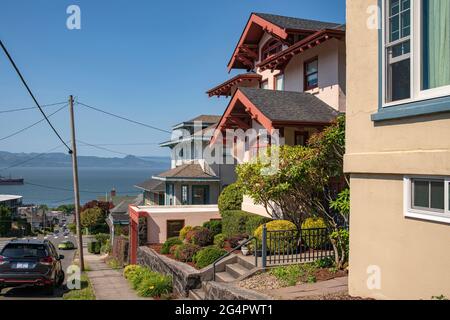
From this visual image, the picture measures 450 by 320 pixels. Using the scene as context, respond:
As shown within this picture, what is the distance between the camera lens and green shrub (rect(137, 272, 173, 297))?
13.8 m

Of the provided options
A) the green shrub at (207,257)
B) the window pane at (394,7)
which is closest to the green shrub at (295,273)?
the green shrub at (207,257)

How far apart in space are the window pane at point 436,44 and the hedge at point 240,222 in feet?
33.8

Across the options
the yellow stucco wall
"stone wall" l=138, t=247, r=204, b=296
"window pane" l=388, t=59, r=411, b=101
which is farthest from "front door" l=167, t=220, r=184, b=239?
"window pane" l=388, t=59, r=411, b=101

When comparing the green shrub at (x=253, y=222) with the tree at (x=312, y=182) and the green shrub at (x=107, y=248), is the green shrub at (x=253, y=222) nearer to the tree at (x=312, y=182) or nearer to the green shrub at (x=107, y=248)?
the tree at (x=312, y=182)

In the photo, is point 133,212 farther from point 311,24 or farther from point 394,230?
point 394,230

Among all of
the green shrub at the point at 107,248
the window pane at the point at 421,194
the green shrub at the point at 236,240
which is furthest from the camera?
the green shrub at the point at 107,248

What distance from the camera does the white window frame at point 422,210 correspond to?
595cm

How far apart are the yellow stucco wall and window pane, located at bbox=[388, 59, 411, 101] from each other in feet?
0.94

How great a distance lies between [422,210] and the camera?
6.36m

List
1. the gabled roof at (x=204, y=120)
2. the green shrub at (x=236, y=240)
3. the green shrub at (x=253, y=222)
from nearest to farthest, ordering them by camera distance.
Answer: the green shrub at (x=236, y=240) < the green shrub at (x=253, y=222) < the gabled roof at (x=204, y=120)

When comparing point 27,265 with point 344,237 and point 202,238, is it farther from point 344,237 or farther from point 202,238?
point 344,237

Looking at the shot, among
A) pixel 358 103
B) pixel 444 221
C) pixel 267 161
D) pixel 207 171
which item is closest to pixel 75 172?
pixel 207 171

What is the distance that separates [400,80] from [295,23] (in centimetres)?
1417

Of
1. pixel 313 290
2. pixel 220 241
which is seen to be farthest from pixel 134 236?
pixel 313 290
